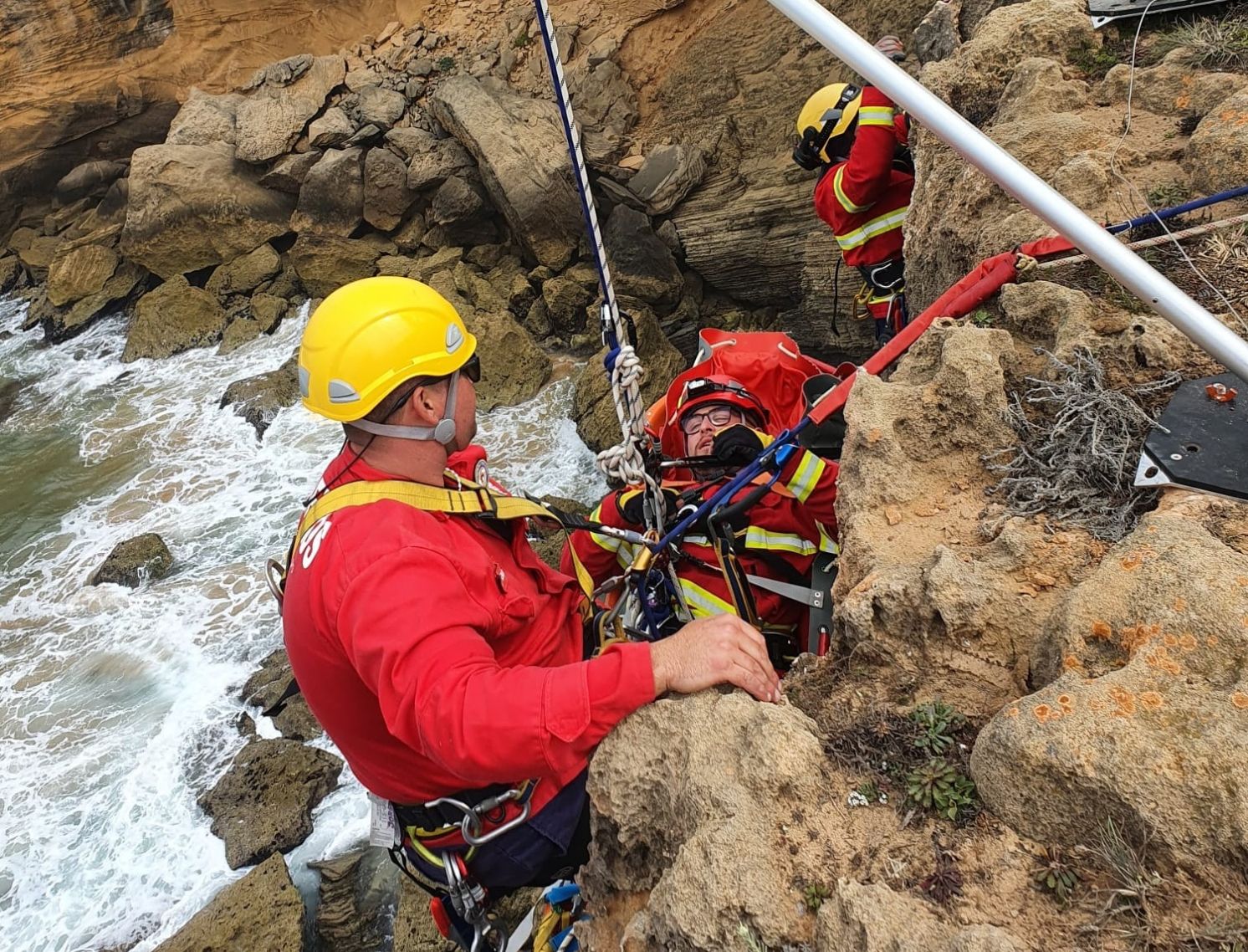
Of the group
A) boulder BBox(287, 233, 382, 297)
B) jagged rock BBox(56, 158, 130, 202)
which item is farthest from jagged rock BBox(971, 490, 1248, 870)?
jagged rock BBox(56, 158, 130, 202)

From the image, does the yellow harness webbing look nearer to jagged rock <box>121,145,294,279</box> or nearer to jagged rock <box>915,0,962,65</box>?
jagged rock <box>915,0,962,65</box>

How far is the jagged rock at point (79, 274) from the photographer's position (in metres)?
17.2

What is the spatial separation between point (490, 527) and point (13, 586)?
10.7 meters

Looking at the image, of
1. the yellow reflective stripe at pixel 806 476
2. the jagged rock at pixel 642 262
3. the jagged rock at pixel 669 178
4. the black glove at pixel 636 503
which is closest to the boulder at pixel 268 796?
the black glove at pixel 636 503

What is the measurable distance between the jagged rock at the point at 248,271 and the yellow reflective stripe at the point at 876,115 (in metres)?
13.4

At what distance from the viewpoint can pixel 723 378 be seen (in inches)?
167

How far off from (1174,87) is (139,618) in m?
10.5

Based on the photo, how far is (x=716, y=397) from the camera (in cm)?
407

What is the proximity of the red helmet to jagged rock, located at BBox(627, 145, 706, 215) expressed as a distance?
852 centimetres

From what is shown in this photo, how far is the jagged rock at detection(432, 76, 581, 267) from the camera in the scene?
12562mm

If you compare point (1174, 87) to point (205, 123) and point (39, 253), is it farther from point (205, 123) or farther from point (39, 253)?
point (39, 253)

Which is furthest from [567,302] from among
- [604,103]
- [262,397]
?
[262,397]

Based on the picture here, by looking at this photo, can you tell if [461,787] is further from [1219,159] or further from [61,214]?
[61,214]

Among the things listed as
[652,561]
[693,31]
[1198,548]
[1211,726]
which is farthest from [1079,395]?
[693,31]
